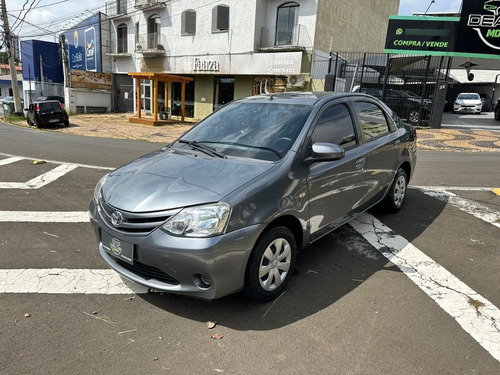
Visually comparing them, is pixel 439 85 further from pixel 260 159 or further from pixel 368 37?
pixel 260 159

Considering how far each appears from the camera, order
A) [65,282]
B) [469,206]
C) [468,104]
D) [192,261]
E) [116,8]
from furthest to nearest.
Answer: [116,8] < [468,104] < [469,206] < [65,282] < [192,261]

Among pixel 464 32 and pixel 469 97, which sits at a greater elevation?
pixel 464 32

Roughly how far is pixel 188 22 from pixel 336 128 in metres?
25.1

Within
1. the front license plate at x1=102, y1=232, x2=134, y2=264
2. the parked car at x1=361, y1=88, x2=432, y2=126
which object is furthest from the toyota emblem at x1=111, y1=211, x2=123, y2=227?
the parked car at x1=361, y1=88, x2=432, y2=126

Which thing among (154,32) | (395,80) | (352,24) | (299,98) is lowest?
Answer: (299,98)

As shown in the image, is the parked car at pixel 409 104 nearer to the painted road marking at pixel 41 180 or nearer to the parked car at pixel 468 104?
the parked car at pixel 468 104

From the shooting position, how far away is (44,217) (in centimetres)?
518

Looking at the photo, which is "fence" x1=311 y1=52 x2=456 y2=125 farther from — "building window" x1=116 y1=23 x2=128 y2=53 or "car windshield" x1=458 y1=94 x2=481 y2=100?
"building window" x1=116 y1=23 x2=128 y2=53

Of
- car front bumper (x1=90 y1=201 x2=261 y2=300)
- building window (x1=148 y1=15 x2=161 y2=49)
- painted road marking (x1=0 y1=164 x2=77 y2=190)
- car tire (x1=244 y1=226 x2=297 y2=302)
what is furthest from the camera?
building window (x1=148 y1=15 x2=161 y2=49)

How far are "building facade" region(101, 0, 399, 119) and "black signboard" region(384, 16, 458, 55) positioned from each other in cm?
397

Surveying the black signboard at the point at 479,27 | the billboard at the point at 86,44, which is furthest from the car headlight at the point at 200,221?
the billboard at the point at 86,44

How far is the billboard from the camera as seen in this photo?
33.6 metres

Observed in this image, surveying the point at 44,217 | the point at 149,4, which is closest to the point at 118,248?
the point at 44,217

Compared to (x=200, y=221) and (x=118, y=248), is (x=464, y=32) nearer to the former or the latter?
(x=200, y=221)
